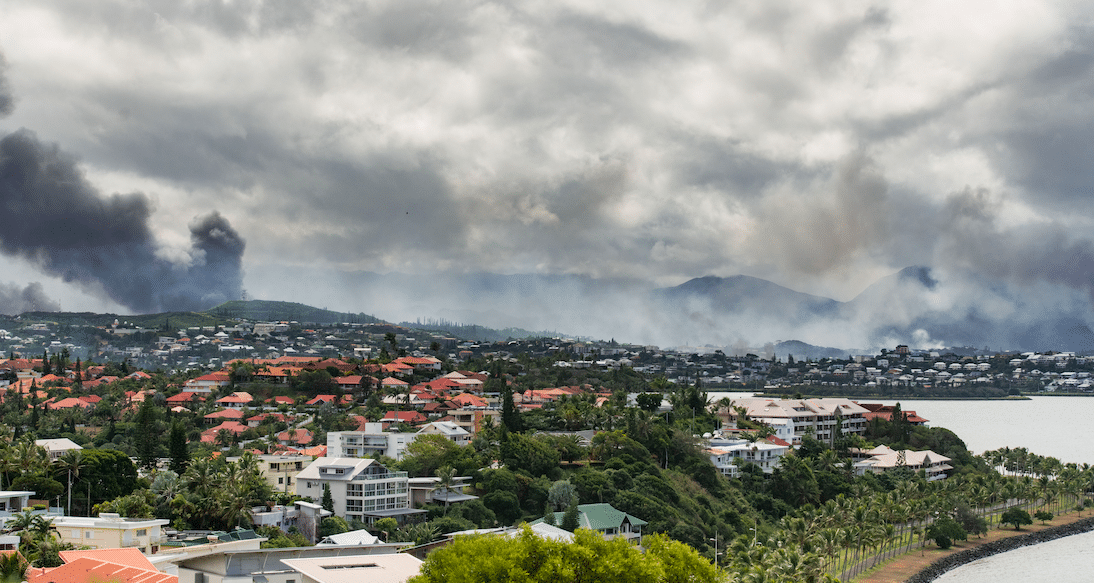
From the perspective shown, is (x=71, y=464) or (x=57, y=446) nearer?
(x=71, y=464)

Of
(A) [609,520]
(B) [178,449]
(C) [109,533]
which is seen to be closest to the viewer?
(C) [109,533]

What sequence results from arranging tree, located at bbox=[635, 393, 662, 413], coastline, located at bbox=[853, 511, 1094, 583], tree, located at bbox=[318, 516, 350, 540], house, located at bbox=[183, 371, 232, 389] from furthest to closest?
house, located at bbox=[183, 371, 232, 389]
tree, located at bbox=[635, 393, 662, 413]
coastline, located at bbox=[853, 511, 1094, 583]
tree, located at bbox=[318, 516, 350, 540]

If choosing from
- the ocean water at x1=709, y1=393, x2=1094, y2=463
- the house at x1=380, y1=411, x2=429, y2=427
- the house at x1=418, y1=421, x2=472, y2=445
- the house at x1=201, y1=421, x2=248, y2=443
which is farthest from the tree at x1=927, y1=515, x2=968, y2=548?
the house at x1=201, y1=421, x2=248, y2=443

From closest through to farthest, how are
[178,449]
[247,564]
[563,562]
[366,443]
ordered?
[563,562] → [247,564] → [178,449] → [366,443]

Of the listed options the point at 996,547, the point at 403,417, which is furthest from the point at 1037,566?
Result: the point at 403,417

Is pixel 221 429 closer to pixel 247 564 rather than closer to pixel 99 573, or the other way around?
pixel 247 564

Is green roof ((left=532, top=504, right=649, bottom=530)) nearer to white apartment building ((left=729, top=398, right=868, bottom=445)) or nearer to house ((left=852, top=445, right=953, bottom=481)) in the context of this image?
house ((left=852, top=445, right=953, bottom=481))

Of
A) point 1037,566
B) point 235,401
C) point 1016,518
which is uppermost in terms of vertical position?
point 235,401

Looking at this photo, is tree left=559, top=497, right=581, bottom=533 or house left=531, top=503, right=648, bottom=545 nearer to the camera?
tree left=559, top=497, right=581, bottom=533

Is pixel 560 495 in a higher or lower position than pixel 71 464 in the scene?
lower
